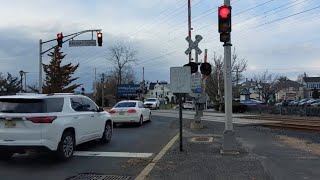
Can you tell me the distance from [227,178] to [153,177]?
1.44 meters

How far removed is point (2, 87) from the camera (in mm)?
72938

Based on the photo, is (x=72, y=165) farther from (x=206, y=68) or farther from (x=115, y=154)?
(x=206, y=68)

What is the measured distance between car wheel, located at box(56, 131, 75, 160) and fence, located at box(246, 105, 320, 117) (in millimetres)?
24192

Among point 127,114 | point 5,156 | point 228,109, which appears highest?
point 228,109

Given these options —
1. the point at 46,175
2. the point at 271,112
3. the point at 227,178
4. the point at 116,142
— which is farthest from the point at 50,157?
the point at 271,112

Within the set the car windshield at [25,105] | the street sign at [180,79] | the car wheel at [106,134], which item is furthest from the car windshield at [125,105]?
the car windshield at [25,105]

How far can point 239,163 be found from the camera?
1010 centimetres

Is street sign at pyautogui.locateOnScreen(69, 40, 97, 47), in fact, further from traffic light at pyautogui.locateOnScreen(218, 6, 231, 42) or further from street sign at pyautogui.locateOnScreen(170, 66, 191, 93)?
traffic light at pyautogui.locateOnScreen(218, 6, 231, 42)

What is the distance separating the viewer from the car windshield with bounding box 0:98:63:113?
35.4ft

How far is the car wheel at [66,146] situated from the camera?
35.8 feet

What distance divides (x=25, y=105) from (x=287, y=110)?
28.5 m

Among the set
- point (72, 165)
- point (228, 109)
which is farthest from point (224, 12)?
point (72, 165)

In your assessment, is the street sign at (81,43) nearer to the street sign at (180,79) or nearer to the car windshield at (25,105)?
the street sign at (180,79)

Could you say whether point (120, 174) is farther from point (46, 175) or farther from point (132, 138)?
point (132, 138)
